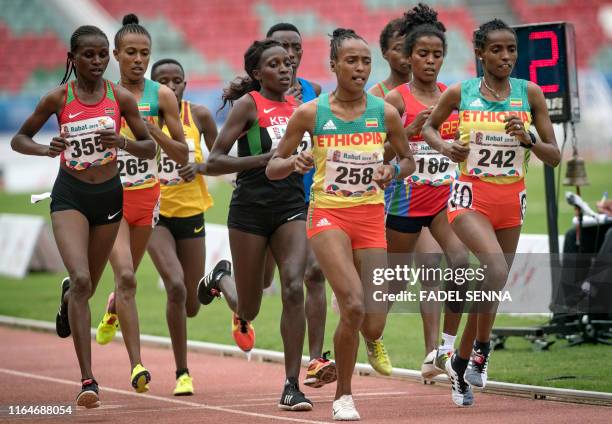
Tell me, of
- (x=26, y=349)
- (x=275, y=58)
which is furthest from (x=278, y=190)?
(x=26, y=349)

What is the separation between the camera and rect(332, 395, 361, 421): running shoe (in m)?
7.99

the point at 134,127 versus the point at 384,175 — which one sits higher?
the point at 134,127

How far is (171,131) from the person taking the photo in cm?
981

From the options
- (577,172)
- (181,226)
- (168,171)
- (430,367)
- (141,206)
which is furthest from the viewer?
(577,172)

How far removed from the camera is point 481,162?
8.54 metres

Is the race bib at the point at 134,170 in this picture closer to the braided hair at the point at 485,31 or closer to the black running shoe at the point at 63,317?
the black running shoe at the point at 63,317

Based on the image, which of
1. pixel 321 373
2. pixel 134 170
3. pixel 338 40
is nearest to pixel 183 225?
pixel 134 170

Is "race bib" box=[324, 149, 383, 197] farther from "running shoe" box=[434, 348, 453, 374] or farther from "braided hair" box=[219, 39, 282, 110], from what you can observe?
"running shoe" box=[434, 348, 453, 374]

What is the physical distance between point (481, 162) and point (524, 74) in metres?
2.99

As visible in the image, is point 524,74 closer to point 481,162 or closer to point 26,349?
point 481,162

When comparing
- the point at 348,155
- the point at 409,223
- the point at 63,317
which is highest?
the point at 348,155

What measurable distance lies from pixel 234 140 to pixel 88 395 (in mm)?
2192

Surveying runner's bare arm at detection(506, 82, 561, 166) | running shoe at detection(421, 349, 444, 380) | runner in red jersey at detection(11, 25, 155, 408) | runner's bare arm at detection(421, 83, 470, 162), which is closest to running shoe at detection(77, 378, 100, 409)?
runner in red jersey at detection(11, 25, 155, 408)

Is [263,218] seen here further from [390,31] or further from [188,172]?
[390,31]
